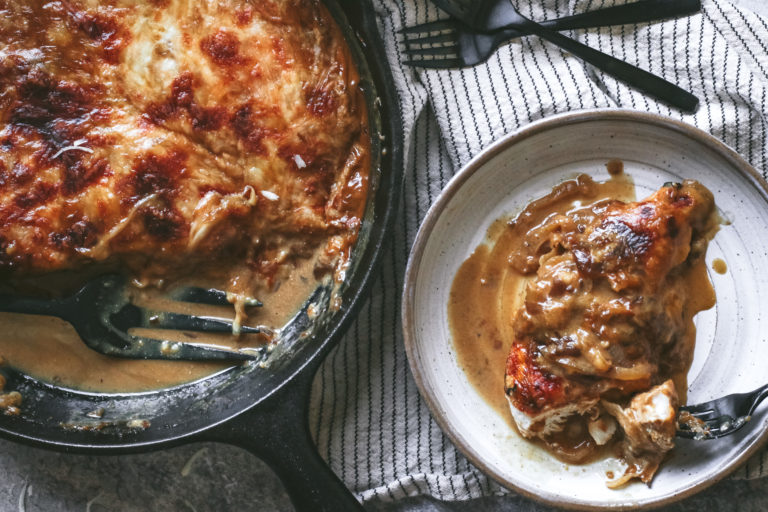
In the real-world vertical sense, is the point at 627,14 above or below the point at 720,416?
above

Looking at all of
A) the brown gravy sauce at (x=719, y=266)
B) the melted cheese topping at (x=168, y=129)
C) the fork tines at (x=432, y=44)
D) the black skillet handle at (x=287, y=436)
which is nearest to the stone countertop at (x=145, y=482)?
the black skillet handle at (x=287, y=436)

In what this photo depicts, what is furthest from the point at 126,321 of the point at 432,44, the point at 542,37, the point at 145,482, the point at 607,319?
the point at 542,37

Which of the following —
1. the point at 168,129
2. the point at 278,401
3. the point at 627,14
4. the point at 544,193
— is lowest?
the point at 278,401

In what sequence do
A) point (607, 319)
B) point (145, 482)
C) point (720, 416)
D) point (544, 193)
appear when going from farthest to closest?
point (145, 482), point (544, 193), point (720, 416), point (607, 319)

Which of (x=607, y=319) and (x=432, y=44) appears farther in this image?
(x=432, y=44)

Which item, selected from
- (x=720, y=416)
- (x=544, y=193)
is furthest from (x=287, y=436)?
(x=720, y=416)

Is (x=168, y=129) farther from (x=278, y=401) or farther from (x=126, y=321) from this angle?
(x=278, y=401)

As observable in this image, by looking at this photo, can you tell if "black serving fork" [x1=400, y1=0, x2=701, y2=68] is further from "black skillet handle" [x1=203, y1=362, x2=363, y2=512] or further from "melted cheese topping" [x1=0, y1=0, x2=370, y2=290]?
"black skillet handle" [x1=203, y1=362, x2=363, y2=512]

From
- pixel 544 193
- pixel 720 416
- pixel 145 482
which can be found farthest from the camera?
pixel 145 482
